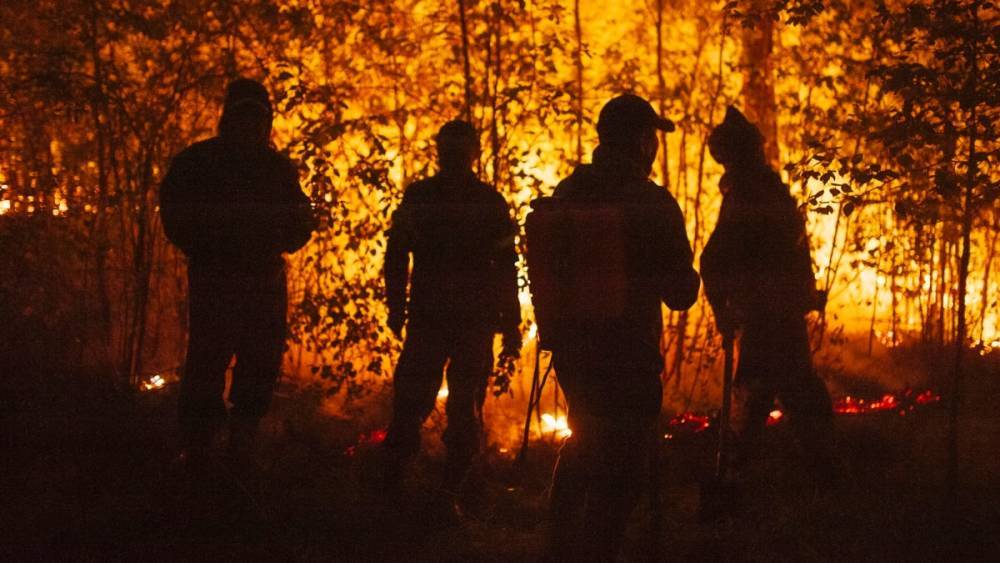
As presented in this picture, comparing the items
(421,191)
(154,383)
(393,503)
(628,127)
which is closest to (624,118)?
(628,127)

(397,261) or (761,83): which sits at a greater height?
(761,83)

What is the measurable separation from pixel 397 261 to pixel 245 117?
3.14 ft

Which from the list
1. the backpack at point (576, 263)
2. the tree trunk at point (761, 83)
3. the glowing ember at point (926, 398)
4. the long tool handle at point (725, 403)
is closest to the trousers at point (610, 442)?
the backpack at point (576, 263)

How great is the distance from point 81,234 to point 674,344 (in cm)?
438

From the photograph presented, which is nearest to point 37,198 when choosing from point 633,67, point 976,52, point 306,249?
point 306,249

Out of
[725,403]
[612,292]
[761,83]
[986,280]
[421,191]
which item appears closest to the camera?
[612,292]

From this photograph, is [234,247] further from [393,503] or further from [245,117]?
[393,503]

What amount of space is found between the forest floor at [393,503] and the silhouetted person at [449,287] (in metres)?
0.42

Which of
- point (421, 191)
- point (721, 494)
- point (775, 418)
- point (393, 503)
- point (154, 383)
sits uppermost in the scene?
point (421, 191)

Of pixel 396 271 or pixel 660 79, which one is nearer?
pixel 396 271

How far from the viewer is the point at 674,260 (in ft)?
9.93

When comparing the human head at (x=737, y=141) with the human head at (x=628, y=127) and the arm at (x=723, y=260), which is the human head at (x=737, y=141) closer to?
the arm at (x=723, y=260)

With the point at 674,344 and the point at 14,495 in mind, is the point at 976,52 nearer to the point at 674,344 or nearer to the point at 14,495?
the point at 674,344

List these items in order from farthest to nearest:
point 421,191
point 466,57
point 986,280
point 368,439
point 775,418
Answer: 1. point 986,280
2. point 775,418
3. point 368,439
4. point 466,57
5. point 421,191
